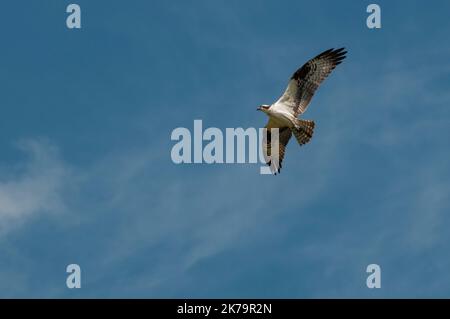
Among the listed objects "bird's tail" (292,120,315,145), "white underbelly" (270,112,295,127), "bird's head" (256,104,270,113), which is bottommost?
"bird's tail" (292,120,315,145)

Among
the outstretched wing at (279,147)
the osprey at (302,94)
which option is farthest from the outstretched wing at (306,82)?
the outstretched wing at (279,147)

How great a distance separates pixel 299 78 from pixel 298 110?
1.17 m

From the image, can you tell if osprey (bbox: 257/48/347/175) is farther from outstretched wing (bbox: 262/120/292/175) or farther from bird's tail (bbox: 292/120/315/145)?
outstretched wing (bbox: 262/120/292/175)

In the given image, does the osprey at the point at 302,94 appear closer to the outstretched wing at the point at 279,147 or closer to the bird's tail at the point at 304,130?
the bird's tail at the point at 304,130

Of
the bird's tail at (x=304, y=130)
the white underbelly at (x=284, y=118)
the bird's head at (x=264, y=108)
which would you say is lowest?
the bird's tail at (x=304, y=130)

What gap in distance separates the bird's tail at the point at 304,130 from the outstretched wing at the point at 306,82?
1.50ft

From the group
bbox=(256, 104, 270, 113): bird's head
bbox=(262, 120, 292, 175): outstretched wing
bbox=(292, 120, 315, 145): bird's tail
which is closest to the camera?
bbox=(292, 120, 315, 145): bird's tail

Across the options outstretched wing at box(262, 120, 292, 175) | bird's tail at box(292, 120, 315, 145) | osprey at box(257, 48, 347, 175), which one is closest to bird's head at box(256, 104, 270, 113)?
osprey at box(257, 48, 347, 175)

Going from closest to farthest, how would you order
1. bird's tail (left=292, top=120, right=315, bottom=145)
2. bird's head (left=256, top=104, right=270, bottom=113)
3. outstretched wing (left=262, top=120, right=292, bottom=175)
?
bird's tail (left=292, top=120, right=315, bottom=145), bird's head (left=256, top=104, right=270, bottom=113), outstretched wing (left=262, top=120, right=292, bottom=175)

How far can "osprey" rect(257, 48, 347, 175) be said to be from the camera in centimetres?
4103

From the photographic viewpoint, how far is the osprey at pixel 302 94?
41.0m

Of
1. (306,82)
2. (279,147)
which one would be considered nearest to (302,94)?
(306,82)
